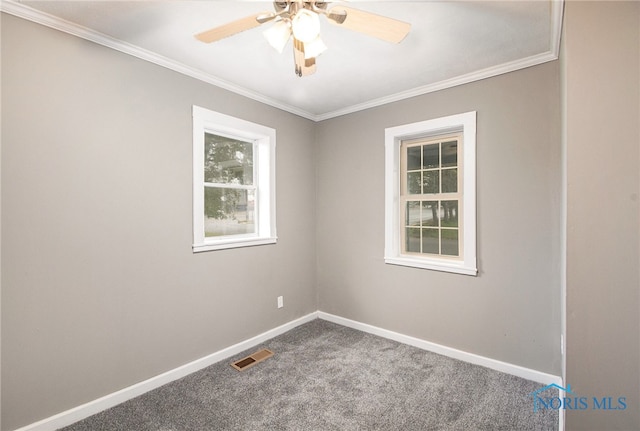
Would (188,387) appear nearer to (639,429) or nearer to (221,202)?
(221,202)

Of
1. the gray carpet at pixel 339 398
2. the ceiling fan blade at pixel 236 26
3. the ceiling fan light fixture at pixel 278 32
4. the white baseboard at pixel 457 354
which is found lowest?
the gray carpet at pixel 339 398

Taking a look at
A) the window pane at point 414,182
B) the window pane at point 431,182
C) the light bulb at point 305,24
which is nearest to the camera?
the light bulb at point 305,24

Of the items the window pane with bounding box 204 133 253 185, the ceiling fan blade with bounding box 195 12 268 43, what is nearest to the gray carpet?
the window pane with bounding box 204 133 253 185

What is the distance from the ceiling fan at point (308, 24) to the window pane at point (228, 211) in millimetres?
1593

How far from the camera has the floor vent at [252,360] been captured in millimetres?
2682

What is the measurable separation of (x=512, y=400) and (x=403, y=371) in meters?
0.78

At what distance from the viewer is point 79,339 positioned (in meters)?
2.01

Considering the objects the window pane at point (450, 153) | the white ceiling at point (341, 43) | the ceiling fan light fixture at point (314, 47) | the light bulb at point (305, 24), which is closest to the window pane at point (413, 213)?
the window pane at point (450, 153)

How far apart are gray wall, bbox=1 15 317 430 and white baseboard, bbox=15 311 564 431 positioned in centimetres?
6

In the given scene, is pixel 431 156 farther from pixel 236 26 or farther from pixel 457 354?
pixel 236 26

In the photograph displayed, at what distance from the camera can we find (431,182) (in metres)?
3.14

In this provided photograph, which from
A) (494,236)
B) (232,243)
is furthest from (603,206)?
(232,243)

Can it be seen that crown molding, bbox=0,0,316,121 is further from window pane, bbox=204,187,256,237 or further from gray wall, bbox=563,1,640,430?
gray wall, bbox=563,1,640,430

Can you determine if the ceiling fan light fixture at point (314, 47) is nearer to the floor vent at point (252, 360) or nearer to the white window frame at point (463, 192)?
the white window frame at point (463, 192)
